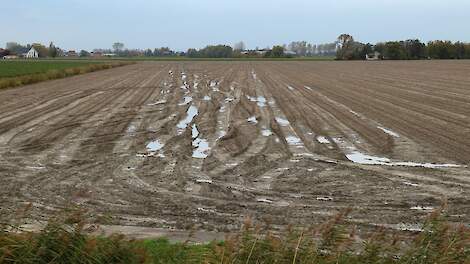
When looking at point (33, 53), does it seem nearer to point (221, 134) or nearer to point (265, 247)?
point (221, 134)

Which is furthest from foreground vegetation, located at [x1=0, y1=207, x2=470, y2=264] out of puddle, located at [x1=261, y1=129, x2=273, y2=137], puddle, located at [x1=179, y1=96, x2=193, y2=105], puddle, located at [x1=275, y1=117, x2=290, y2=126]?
puddle, located at [x1=179, y1=96, x2=193, y2=105]

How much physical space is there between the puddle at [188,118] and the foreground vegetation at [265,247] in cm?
1033

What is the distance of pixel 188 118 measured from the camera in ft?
62.2

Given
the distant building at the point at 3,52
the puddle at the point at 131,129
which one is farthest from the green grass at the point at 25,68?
the distant building at the point at 3,52

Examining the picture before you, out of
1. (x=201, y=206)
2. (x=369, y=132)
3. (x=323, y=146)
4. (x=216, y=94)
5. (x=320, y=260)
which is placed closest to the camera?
(x=320, y=260)

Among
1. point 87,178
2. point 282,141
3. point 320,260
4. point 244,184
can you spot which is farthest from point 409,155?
point 320,260

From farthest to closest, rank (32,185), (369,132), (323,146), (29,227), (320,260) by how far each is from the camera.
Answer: (369,132)
(323,146)
(32,185)
(29,227)
(320,260)

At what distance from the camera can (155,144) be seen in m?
13.7

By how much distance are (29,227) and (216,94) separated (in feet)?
70.8

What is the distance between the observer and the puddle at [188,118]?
659 inches

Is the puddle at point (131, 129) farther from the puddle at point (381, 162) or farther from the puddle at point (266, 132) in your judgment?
the puddle at point (381, 162)


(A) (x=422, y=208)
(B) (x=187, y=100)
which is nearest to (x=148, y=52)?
(B) (x=187, y=100)

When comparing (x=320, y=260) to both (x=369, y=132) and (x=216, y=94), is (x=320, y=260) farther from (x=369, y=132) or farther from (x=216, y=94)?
(x=216, y=94)

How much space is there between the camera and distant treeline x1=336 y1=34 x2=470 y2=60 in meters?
123
